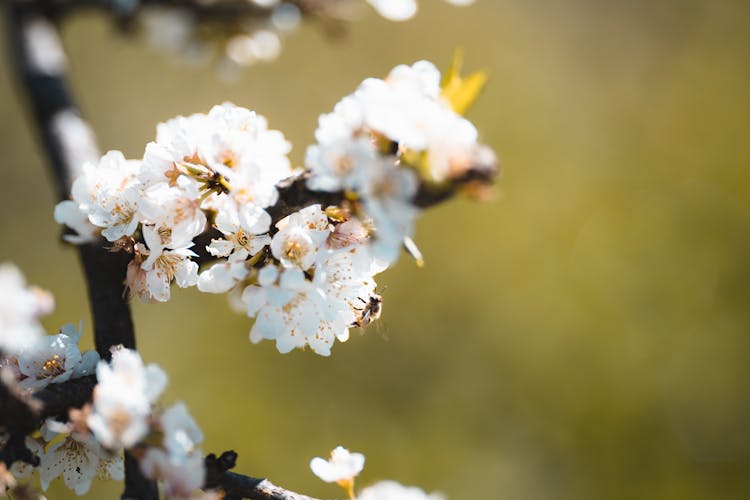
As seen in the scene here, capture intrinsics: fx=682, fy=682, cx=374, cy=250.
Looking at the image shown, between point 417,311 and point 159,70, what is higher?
point 159,70

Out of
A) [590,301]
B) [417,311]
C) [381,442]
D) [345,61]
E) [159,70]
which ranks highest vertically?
[345,61]

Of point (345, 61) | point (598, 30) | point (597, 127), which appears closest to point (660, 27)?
point (598, 30)

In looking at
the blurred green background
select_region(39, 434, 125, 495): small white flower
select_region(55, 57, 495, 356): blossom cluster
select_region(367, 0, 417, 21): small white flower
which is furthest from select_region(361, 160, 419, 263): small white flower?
the blurred green background

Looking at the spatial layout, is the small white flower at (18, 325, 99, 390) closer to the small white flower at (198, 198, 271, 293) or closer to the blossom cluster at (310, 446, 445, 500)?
the small white flower at (198, 198, 271, 293)

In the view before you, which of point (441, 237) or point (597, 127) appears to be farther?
point (597, 127)

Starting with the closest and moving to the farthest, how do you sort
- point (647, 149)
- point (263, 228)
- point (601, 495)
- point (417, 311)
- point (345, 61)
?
point (263, 228)
point (601, 495)
point (417, 311)
point (647, 149)
point (345, 61)

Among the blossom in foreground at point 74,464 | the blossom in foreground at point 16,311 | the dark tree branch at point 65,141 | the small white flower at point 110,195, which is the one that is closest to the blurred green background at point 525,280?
the dark tree branch at point 65,141

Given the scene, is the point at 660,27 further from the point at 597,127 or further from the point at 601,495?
the point at 601,495
